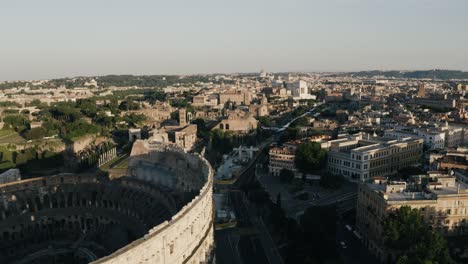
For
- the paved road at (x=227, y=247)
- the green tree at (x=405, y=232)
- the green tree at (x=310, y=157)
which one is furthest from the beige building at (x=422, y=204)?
the green tree at (x=310, y=157)

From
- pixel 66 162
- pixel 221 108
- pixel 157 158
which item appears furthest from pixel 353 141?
pixel 221 108

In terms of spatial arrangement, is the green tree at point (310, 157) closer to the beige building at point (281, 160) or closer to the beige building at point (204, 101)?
the beige building at point (281, 160)

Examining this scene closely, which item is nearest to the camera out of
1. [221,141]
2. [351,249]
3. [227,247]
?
[351,249]

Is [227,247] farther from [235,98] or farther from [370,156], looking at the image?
[235,98]

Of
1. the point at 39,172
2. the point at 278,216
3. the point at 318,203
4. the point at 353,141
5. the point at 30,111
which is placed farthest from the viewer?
the point at 30,111

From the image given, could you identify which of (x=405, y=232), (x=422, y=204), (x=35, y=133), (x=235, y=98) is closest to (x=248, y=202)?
(x=422, y=204)

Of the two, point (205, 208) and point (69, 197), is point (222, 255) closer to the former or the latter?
point (205, 208)

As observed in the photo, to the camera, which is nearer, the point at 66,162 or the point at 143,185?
the point at 143,185
